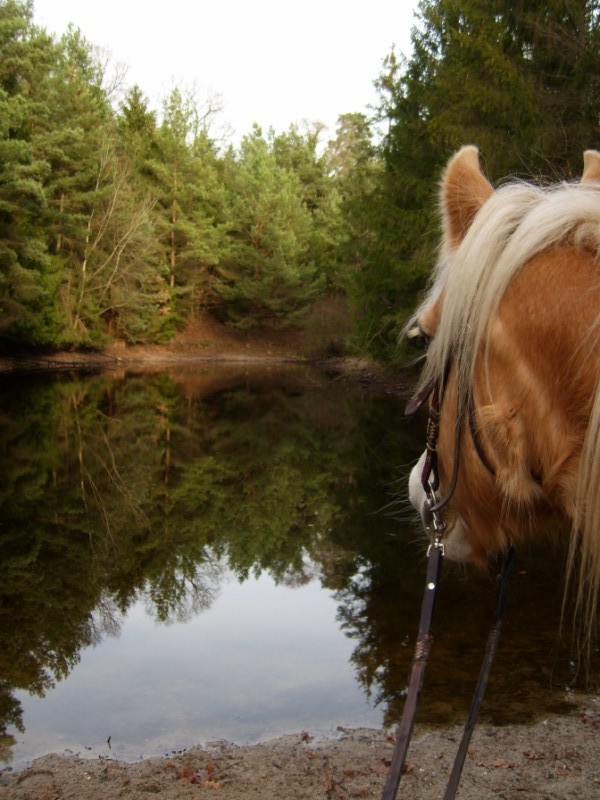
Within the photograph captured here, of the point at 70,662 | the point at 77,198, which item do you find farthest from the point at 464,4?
the point at 77,198

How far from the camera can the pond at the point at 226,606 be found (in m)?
4.73

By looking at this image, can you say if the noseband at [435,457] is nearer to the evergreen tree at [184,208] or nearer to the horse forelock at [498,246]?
the horse forelock at [498,246]

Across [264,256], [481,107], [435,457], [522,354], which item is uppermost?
[481,107]

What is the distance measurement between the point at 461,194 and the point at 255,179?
45.8 metres

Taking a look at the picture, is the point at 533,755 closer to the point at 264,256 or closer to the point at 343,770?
the point at 343,770

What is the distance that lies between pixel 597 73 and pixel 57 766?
42.8ft

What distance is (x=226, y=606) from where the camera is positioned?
6.99 metres

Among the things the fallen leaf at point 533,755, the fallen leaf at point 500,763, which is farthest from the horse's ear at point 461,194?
the fallen leaf at point 533,755

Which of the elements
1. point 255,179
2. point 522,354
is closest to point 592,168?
point 522,354

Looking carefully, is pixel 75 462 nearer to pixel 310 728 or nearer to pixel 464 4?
pixel 310 728

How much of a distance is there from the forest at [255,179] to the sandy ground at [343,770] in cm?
282

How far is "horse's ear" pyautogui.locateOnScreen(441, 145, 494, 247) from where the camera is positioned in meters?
1.37

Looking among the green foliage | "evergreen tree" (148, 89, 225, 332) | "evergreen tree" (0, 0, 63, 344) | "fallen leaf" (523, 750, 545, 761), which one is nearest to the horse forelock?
"fallen leaf" (523, 750, 545, 761)

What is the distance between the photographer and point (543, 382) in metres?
1.20
